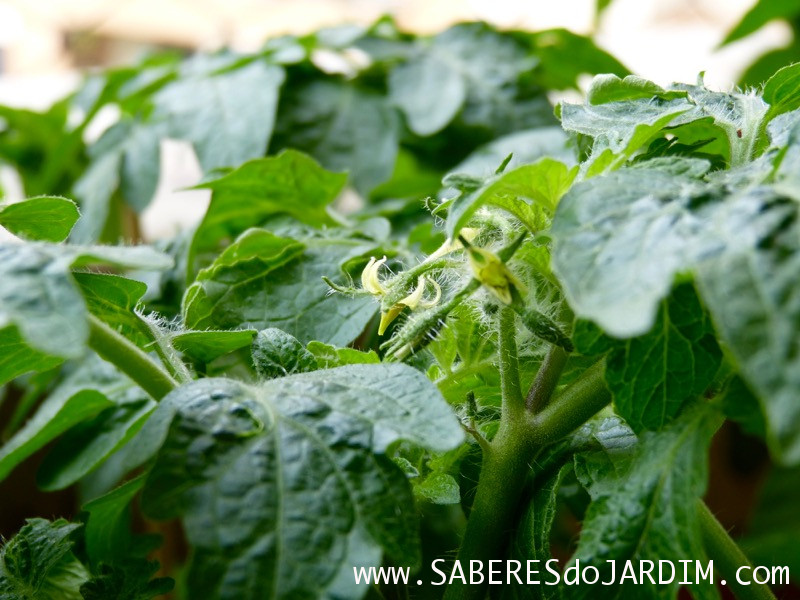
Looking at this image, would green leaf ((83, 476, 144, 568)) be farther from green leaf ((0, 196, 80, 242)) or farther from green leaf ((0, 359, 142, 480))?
green leaf ((0, 196, 80, 242))

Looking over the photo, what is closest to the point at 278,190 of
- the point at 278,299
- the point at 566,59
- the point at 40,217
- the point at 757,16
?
the point at 278,299

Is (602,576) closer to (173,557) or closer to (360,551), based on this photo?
(360,551)

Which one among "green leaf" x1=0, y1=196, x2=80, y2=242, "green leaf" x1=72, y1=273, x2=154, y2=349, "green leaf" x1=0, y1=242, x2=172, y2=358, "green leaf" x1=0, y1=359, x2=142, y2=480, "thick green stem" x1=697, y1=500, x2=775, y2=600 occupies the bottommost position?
"green leaf" x1=0, y1=359, x2=142, y2=480

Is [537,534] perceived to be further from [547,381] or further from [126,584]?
[126,584]

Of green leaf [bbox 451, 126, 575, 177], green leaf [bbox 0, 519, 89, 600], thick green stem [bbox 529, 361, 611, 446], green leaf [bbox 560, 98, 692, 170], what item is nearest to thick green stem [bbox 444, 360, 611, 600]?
thick green stem [bbox 529, 361, 611, 446]

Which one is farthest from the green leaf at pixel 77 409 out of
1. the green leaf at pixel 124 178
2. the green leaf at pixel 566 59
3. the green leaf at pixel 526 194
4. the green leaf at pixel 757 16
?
the green leaf at pixel 757 16

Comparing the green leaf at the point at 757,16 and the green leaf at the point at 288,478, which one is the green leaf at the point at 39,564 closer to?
the green leaf at the point at 288,478

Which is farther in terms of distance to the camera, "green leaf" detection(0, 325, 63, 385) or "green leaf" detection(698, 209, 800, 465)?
"green leaf" detection(0, 325, 63, 385)
